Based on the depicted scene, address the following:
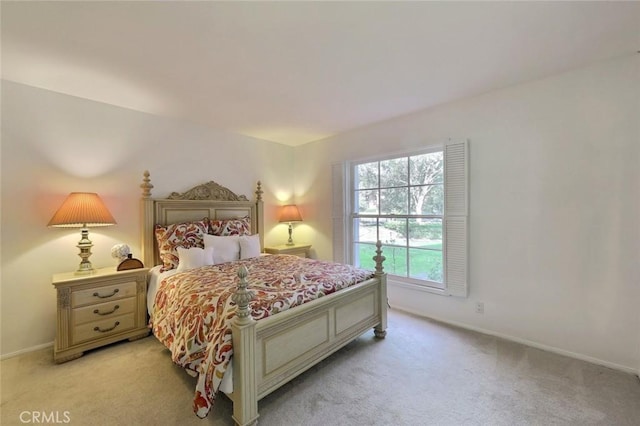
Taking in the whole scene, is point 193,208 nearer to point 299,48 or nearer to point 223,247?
point 223,247

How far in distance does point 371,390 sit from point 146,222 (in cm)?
281

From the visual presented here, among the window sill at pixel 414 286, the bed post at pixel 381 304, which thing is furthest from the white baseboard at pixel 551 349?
the bed post at pixel 381 304

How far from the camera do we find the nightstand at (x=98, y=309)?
228cm

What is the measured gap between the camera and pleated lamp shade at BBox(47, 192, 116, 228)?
7.86 feet

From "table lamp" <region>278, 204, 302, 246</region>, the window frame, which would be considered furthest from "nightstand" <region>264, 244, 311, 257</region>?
the window frame

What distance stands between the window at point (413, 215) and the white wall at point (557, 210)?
0.15 m

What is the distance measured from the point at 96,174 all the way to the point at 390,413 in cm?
341

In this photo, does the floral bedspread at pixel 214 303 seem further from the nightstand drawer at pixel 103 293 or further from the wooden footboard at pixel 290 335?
the nightstand drawer at pixel 103 293

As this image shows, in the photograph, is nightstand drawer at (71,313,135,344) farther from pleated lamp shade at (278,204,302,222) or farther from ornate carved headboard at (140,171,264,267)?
pleated lamp shade at (278,204,302,222)

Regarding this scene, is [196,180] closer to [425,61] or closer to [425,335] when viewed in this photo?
[425,61]

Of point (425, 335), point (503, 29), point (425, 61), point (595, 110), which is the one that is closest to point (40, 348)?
point (425, 335)

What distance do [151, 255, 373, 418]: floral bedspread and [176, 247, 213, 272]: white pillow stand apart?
0.37 feet

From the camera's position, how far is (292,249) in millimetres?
4125

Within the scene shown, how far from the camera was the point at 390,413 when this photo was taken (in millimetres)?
1686
